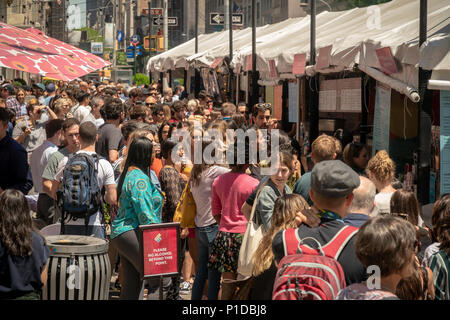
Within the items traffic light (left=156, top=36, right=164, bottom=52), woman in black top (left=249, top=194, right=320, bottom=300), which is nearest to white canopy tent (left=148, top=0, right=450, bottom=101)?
woman in black top (left=249, top=194, right=320, bottom=300)

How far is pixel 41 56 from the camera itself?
25.8 ft

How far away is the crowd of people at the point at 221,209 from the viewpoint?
3.87 metres

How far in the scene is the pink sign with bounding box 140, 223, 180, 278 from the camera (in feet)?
21.0

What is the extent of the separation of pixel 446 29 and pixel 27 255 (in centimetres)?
535

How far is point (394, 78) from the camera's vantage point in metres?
9.15

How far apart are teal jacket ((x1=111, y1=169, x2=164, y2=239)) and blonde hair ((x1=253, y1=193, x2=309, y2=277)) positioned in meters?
1.94

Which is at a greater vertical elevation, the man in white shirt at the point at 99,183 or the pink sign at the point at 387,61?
the pink sign at the point at 387,61

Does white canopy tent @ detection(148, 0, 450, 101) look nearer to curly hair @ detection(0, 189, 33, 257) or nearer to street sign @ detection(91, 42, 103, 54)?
curly hair @ detection(0, 189, 33, 257)

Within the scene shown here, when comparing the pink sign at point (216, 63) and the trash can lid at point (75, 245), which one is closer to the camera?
the trash can lid at point (75, 245)

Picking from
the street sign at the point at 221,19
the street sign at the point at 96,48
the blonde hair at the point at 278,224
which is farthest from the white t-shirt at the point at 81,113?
the street sign at the point at 96,48

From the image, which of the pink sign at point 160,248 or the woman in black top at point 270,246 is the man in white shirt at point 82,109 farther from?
the woman in black top at point 270,246

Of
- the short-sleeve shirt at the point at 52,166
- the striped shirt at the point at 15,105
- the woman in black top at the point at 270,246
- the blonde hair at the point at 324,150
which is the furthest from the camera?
the striped shirt at the point at 15,105

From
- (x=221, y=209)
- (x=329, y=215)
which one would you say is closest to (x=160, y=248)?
(x=221, y=209)

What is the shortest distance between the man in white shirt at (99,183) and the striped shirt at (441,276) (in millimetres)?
3238
